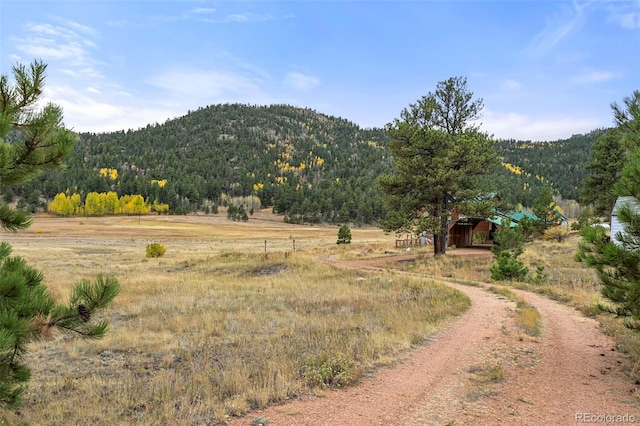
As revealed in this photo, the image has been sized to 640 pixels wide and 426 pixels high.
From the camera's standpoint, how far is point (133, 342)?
35.3 feet

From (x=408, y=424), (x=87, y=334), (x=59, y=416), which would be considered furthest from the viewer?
(x=59, y=416)

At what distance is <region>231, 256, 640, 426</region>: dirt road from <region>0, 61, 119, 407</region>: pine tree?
2.68m

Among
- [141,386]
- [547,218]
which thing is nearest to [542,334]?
[141,386]

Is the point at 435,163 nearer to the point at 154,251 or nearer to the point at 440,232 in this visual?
the point at 440,232

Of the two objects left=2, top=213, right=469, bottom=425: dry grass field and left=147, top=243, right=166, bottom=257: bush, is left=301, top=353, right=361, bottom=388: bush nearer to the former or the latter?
left=2, top=213, right=469, bottom=425: dry grass field

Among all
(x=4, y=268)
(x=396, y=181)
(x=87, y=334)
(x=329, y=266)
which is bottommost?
(x=329, y=266)

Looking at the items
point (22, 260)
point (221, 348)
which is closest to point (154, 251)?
point (221, 348)

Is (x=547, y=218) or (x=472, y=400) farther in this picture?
(x=547, y=218)

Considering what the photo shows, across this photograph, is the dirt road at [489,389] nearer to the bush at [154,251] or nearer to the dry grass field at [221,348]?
the dry grass field at [221,348]

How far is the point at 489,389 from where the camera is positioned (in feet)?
22.2

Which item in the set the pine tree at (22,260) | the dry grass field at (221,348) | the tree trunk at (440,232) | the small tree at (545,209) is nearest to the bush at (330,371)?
the dry grass field at (221,348)

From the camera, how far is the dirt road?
19.1 feet

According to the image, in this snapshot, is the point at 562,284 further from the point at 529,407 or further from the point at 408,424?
the point at 408,424

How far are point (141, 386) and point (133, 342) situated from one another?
12.2 ft
